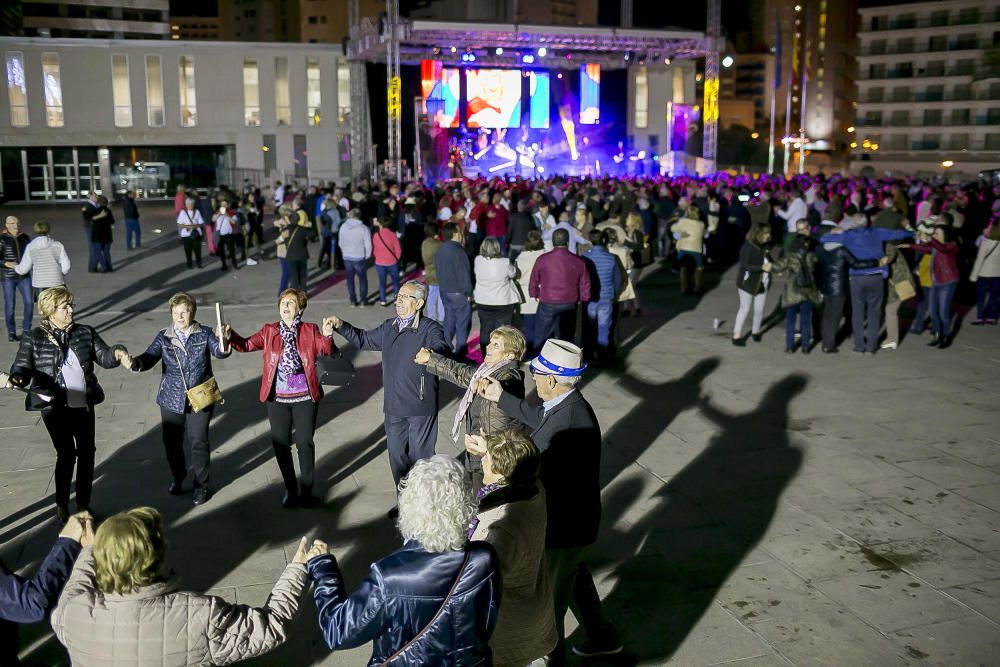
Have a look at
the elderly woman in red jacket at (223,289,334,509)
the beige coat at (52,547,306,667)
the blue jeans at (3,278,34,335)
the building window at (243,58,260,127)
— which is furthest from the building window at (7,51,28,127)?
the beige coat at (52,547,306,667)

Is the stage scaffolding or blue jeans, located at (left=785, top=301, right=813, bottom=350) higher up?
the stage scaffolding

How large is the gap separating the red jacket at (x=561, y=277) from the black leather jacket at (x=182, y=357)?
410 centimetres

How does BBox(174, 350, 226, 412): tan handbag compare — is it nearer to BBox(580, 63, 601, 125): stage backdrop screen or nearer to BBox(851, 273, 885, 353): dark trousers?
BBox(851, 273, 885, 353): dark trousers

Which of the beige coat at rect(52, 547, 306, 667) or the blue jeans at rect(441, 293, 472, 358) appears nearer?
the beige coat at rect(52, 547, 306, 667)

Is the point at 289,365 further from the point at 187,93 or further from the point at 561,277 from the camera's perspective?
the point at 187,93

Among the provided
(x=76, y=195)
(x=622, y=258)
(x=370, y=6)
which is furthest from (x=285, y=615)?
(x=370, y=6)

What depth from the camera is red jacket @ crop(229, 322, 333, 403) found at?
596cm

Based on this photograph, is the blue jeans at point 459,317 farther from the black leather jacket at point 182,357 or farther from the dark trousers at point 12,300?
the dark trousers at point 12,300

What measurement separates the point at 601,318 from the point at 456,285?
5.37 ft

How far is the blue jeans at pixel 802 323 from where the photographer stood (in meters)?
10.7

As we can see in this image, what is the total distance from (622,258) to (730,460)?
4.29 m

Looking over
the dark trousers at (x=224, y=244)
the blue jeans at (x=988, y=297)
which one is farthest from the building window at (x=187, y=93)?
the blue jeans at (x=988, y=297)

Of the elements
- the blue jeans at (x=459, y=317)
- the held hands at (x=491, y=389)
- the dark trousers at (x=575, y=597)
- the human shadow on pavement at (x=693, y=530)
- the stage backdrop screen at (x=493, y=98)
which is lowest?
the human shadow on pavement at (x=693, y=530)

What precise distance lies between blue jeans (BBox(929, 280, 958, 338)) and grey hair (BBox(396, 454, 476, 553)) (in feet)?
32.8
